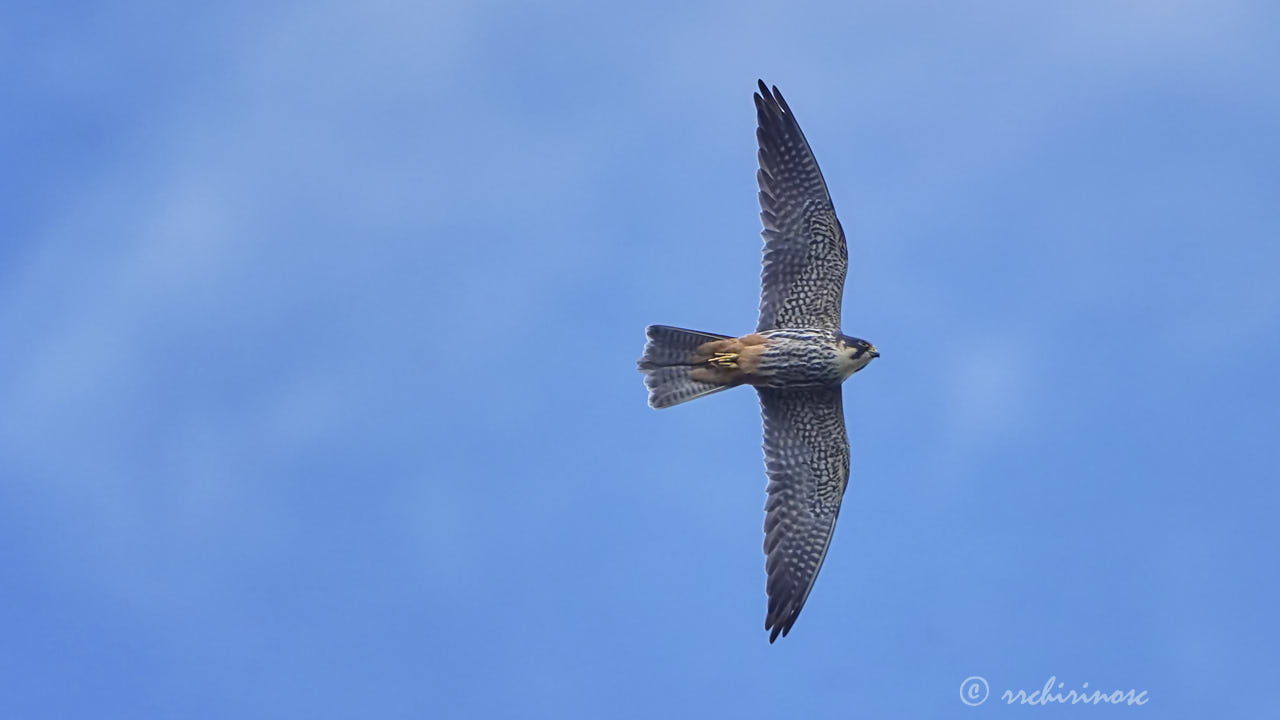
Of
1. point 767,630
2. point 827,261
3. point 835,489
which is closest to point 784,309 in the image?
point 827,261

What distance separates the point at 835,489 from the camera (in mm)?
19625

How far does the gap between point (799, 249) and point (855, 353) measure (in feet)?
4.39

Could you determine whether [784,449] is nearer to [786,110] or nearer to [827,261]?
[827,261]

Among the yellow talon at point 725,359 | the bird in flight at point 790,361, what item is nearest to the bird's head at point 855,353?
the bird in flight at point 790,361

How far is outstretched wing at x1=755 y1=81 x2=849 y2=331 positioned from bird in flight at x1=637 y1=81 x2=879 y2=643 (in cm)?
1

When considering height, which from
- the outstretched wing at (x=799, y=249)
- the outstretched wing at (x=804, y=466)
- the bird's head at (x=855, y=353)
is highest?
the outstretched wing at (x=799, y=249)

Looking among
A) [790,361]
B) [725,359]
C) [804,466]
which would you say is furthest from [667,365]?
[804,466]

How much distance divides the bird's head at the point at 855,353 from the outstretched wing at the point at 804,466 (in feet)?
1.37

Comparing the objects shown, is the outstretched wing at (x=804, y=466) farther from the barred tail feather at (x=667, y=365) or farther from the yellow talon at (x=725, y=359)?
the barred tail feather at (x=667, y=365)

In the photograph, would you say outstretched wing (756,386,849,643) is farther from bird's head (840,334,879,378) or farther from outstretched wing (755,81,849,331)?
outstretched wing (755,81,849,331)

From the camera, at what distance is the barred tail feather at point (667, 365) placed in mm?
19141

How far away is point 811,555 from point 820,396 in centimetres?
182

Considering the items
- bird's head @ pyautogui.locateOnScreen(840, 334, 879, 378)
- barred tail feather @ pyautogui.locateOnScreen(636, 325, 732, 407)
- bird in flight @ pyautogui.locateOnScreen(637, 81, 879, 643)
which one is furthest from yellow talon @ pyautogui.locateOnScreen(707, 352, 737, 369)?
bird's head @ pyautogui.locateOnScreen(840, 334, 879, 378)

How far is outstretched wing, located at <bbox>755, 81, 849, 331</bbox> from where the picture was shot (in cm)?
1933
